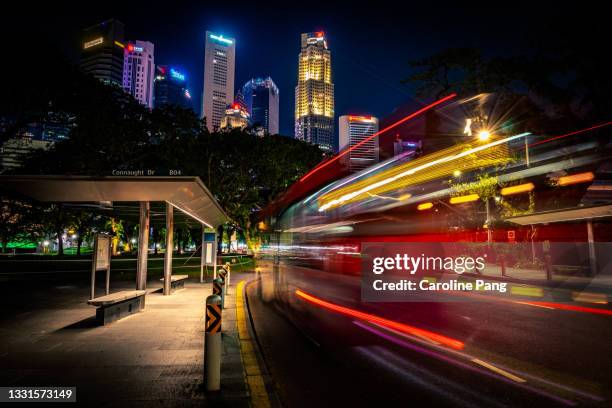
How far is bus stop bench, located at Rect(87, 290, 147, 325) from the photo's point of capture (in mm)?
8141

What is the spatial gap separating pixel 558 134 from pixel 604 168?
39.1 feet

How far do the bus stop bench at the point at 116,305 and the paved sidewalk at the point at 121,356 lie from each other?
0.66ft

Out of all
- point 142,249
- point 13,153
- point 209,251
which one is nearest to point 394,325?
point 142,249

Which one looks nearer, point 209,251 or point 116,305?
point 116,305

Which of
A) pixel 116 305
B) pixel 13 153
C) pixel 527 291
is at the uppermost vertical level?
pixel 13 153

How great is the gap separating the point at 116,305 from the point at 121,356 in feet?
10.5

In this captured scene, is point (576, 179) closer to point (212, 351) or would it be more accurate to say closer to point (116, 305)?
point (116, 305)

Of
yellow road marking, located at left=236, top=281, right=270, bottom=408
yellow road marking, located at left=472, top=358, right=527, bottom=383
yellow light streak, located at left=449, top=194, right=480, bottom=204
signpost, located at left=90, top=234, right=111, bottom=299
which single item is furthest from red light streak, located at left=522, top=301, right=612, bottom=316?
signpost, located at left=90, top=234, right=111, bottom=299

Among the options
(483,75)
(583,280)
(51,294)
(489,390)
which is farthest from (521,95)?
(51,294)

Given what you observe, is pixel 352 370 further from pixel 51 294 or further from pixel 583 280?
pixel 583 280

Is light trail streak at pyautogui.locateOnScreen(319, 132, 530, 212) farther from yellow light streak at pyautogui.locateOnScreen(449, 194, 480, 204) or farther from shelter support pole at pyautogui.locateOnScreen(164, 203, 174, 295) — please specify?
shelter support pole at pyautogui.locateOnScreen(164, 203, 174, 295)

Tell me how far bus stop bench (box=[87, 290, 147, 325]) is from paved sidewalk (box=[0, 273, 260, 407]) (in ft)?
0.66

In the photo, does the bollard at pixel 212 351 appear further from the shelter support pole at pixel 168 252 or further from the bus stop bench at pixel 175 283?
the bus stop bench at pixel 175 283

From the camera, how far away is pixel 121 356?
227 inches
